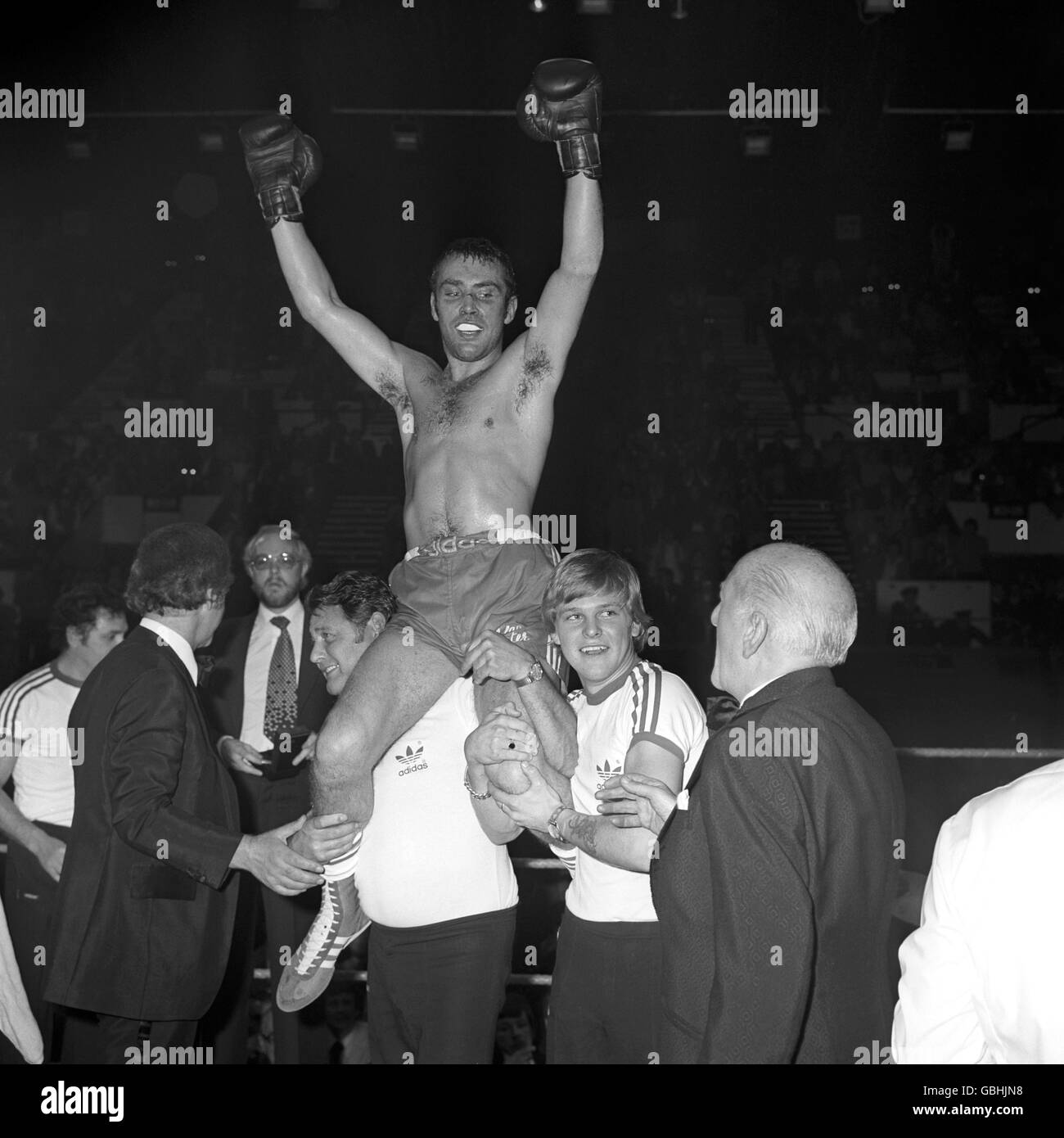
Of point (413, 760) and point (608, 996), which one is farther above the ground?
point (413, 760)

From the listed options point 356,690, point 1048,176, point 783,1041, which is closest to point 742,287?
point 1048,176

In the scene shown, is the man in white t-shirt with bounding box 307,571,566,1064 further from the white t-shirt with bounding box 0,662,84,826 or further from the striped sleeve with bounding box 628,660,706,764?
the white t-shirt with bounding box 0,662,84,826

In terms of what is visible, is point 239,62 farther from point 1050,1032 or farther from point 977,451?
point 1050,1032

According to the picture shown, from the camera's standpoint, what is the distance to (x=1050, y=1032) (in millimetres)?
1251

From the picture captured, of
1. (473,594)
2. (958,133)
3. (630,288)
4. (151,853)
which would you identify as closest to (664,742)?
(473,594)

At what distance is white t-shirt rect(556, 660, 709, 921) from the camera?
215 centimetres

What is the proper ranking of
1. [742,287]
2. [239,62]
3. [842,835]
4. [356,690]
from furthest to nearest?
1. [742,287]
2. [239,62]
3. [356,690]
4. [842,835]

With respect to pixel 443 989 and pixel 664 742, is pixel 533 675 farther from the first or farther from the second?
pixel 443 989

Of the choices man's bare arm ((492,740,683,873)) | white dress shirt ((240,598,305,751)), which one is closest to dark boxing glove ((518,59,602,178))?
man's bare arm ((492,740,683,873))

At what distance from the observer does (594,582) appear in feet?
7.59

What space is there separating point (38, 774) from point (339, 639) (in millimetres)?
980

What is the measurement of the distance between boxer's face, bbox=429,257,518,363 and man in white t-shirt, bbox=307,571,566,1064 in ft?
2.86

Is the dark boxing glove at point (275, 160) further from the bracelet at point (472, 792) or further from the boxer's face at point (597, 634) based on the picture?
the bracelet at point (472, 792)
